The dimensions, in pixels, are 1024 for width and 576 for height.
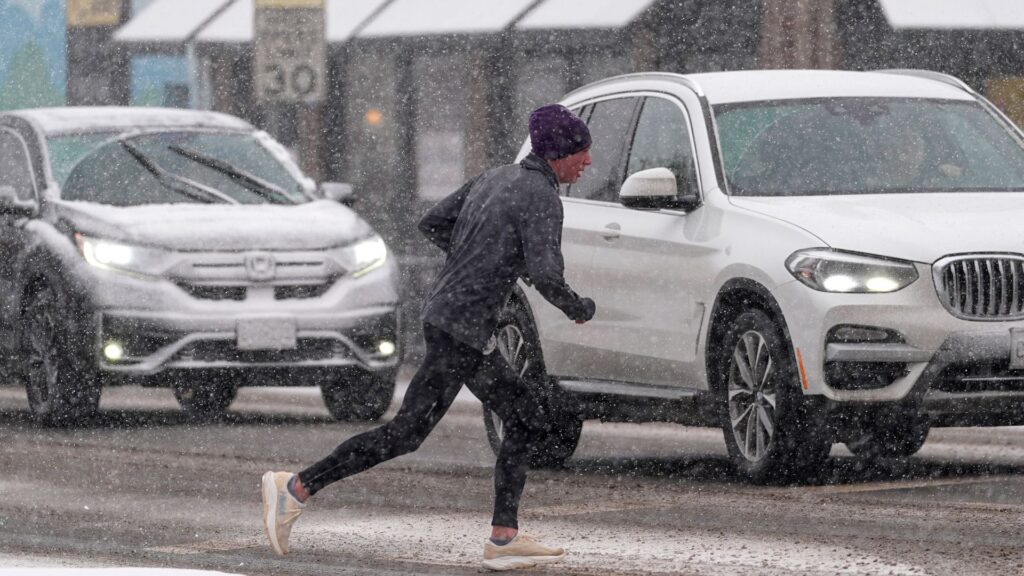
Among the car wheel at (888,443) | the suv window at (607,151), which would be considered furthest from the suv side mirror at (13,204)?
the car wheel at (888,443)

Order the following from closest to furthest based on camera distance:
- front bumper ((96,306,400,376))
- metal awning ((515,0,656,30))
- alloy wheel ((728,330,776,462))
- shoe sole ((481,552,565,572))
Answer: shoe sole ((481,552,565,572)), alloy wheel ((728,330,776,462)), front bumper ((96,306,400,376)), metal awning ((515,0,656,30))

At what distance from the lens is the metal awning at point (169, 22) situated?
94.9 ft

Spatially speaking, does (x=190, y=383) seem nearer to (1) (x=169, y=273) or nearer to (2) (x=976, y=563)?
(1) (x=169, y=273)

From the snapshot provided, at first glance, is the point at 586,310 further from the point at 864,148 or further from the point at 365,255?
the point at 365,255

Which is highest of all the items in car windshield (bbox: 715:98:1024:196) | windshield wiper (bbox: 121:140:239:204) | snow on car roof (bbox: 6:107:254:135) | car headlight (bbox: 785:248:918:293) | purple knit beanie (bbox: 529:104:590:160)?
purple knit beanie (bbox: 529:104:590:160)

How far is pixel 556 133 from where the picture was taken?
8.18m

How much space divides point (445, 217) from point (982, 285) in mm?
2693

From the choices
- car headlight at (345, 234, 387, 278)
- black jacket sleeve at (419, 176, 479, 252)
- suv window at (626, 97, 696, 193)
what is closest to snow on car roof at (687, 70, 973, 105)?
suv window at (626, 97, 696, 193)

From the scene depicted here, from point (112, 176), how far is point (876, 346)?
636 cm

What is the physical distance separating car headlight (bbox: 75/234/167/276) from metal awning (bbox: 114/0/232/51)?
1495cm

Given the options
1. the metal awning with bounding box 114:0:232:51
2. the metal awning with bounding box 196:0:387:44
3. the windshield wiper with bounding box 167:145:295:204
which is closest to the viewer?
the windshield wiper with bounding box 167:145:295:204

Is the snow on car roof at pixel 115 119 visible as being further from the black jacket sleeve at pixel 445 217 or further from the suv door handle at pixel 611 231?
the black jacket sleeve at pixel 445 217

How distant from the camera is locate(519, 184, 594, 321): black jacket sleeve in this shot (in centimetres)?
794

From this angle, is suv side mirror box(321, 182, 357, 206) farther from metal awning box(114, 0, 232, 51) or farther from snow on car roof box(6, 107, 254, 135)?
metal awning box(114, 0, 232, 51)
